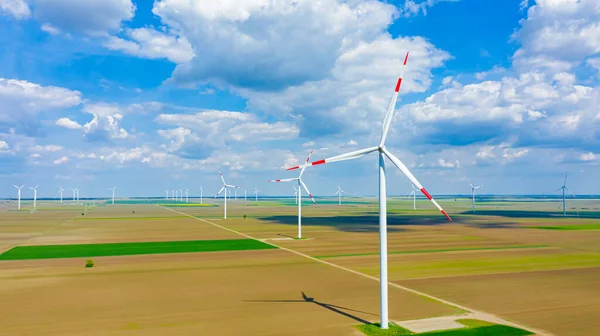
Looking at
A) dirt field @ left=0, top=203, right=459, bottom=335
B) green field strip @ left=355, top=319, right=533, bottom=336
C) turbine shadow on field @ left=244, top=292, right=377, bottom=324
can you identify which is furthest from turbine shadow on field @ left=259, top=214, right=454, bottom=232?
green field strip @ left=355, top=319, right=533, bottom=336

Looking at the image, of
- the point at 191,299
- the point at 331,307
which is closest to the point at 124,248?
the point at 191,299

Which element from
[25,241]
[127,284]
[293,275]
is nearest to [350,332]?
[293,275]

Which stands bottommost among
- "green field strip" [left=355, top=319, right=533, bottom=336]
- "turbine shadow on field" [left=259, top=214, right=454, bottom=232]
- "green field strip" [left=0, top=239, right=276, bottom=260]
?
"green field strip" [left=0, top=239, right=276, bottom=260]

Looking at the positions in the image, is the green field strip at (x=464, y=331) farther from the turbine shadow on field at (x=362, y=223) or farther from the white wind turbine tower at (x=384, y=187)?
the turbine shadow on field at (x=362, y=223)

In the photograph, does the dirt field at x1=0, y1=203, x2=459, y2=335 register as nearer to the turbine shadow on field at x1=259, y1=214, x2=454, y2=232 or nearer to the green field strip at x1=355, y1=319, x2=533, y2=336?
the green field strip at x1=355, y1=319, x2=533, y2=336

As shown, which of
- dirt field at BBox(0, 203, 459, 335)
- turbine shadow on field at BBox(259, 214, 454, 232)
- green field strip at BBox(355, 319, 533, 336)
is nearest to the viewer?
green field strip at BBox(355, 319, 533, 336)

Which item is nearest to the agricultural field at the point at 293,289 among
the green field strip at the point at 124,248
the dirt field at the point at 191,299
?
the dirt field at the point at 191,299

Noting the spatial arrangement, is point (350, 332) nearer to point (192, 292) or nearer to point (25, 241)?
point (192, 292)

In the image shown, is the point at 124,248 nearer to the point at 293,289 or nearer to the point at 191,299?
the point at 191,299

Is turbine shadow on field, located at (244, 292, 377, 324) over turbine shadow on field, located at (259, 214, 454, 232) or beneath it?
beneath

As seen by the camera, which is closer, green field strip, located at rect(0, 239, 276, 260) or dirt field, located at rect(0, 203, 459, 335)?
dirt field, located at rect(0, 203, 459, 335)
